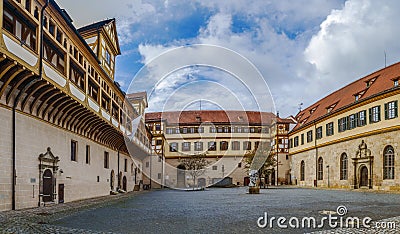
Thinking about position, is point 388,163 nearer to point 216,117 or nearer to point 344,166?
point 344,166

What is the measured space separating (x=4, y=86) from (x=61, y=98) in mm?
4714

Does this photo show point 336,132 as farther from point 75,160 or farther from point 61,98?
point 61,98

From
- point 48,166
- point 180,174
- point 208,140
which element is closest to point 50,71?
point 48,166

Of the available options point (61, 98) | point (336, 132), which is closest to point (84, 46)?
point (61, 98)

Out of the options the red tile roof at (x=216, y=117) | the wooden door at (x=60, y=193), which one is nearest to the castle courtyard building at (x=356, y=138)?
the red tile roof at (x=216, y=117)

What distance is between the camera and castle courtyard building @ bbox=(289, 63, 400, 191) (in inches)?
1226

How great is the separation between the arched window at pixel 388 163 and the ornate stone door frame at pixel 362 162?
166cm

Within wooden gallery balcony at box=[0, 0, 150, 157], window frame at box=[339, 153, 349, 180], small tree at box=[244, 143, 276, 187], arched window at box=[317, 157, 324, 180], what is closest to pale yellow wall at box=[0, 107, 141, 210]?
wooden gallery balcony at box=[0, 0, 150, 157]

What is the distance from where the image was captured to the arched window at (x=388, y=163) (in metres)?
31.1

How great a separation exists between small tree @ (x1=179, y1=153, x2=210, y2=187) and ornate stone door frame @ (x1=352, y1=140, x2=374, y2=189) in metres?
24.0

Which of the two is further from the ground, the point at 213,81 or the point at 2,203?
the point at 213,81

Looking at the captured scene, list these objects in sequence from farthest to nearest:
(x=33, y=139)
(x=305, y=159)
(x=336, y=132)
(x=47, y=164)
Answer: (x=305, y=159) < (x=336, y=132) < (x=47, y=164) < (x=33, y=139)

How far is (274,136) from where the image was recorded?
61719 millimetres

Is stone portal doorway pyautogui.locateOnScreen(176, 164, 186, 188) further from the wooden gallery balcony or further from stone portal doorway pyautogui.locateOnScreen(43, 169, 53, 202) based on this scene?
stone portal doorway pyautogui.locateOnScreen(43, 169, 53, 202)
